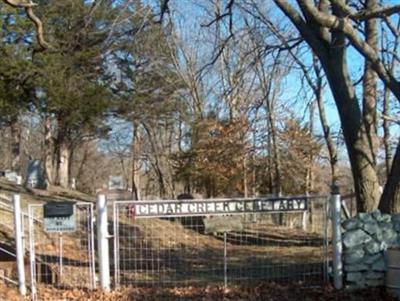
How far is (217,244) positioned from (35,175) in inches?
622

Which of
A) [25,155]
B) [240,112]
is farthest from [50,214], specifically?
[25,155]

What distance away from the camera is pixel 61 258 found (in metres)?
10.4

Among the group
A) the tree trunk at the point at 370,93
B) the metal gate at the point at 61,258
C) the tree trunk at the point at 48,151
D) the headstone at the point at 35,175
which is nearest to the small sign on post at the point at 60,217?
the metal gate at the point at 61,258

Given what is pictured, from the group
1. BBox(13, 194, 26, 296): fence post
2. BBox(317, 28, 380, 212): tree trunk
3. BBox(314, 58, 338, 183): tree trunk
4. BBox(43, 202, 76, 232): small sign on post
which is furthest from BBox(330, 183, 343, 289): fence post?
BBox(314, 58, 338, 183): tree trunk

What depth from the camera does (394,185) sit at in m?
9.83

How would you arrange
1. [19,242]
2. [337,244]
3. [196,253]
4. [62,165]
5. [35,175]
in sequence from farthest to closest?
1. [62,165]
2. [35,175]
3. [196,253]
4. [337,244]
5. [19,242]

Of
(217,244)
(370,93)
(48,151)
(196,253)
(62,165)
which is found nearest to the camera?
(370,93)

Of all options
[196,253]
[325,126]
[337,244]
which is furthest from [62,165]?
[337,244]

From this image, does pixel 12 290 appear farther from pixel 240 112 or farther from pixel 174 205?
pixel 240 112

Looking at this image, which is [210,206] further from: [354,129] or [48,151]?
[48,151]

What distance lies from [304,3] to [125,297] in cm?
529

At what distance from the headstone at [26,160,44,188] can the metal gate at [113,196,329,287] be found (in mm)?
10535

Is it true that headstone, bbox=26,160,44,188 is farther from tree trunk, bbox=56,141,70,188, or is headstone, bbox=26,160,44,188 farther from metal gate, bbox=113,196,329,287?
metal gate, bbox=113,196,329,287

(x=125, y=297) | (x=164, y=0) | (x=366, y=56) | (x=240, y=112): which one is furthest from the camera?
(x=240, y=112)
